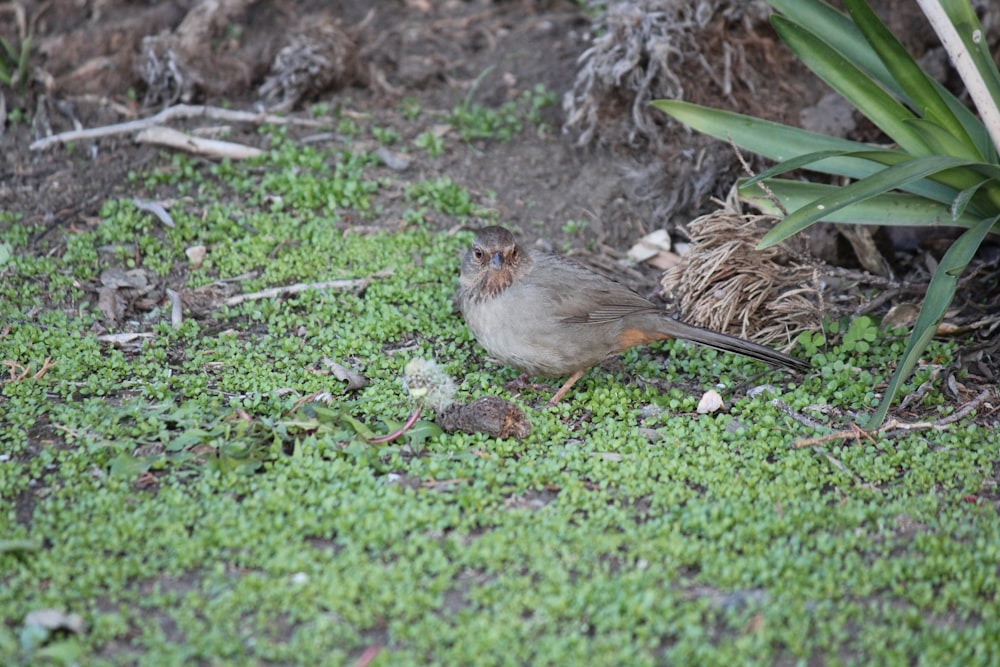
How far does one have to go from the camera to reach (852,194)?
Answer: 4.80 metres

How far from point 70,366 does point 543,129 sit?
3.83 metres

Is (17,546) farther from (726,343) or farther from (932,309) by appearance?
(932,309)

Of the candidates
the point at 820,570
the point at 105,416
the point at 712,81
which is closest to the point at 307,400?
the point at 105,416

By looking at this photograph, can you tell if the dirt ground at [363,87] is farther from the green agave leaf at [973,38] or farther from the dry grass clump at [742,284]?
the green agave leaf at [973,38]

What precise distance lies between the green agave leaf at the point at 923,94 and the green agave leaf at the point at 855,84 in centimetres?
9

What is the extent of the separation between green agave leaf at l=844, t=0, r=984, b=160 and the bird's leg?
2201 mm

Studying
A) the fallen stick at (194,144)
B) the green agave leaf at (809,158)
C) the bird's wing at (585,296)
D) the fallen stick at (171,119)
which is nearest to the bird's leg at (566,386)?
the bird's wing at (585,296)

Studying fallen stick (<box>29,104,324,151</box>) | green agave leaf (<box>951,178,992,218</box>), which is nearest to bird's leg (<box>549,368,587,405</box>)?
green agave leaf (<box>951,178,992,218</box>)

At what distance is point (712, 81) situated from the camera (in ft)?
23.9

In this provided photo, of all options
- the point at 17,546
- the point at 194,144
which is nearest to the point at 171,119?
the point at 194,144

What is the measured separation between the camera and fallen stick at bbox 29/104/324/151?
7.12m

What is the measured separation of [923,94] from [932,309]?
4.12ft

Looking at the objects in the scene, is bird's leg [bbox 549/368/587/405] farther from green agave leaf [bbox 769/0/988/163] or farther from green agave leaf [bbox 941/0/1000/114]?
green agave leaf [bbox 941/0/1000/114]

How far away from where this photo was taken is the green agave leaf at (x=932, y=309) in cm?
468
